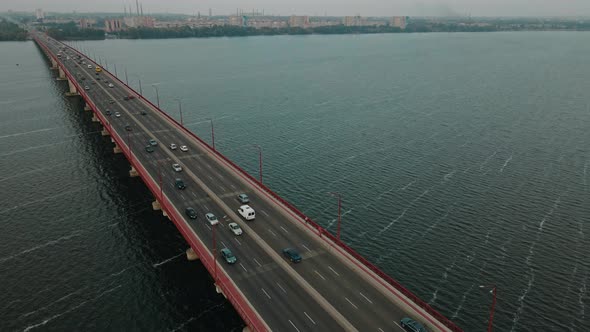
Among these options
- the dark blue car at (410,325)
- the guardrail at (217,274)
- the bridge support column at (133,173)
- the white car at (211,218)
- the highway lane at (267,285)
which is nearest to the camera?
the dark blue car at (410,325)

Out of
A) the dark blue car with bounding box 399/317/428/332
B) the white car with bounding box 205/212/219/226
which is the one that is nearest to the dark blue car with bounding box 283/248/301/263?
the white car with bounding box 205/212/219/226

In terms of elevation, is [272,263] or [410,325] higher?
[410,325]

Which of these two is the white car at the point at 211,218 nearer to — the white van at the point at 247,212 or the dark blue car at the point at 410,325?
the white van at the point at 247,212

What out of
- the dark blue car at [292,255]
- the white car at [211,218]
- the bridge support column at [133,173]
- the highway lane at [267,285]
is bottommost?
the bridge support column at [133,173]

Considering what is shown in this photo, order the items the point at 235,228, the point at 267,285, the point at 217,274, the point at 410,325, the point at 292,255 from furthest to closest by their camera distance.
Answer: the point at 235,228, the point at 292,255, the point at 217,274, the point at 267,285, the point at 410,325

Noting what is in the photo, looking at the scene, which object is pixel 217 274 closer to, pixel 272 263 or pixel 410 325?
pixel 272 263

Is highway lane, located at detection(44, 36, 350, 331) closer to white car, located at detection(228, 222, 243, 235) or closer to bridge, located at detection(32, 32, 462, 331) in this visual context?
bridge, located at detection(32, 32, 462, 331)

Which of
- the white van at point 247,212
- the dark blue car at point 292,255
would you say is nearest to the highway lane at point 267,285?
the dark blue car at point 292,255

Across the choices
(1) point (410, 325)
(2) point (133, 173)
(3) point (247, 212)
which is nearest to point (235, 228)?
(3) point (247, 212)

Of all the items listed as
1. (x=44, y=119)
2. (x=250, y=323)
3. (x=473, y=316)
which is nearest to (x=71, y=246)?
(x=250, y=323)
